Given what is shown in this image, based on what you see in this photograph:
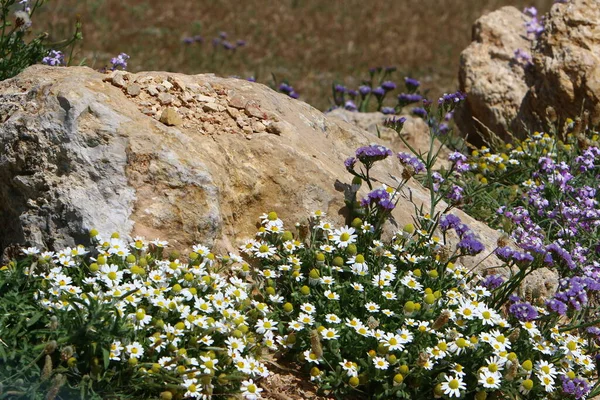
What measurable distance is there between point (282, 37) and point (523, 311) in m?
10.7

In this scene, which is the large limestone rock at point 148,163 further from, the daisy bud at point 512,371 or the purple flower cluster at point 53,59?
the daisy bud at point 512,371

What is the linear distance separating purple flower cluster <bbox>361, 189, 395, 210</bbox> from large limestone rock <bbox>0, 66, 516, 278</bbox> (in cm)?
17

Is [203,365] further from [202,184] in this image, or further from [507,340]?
[507,340]

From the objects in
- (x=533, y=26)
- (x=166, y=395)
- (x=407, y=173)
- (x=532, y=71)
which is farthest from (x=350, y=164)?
(x=533, y=26)

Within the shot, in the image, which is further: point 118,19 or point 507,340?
point 118,19

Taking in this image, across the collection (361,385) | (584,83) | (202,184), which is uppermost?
(584,83)

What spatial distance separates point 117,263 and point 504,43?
522cm

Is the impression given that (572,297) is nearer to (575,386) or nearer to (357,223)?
(575,386)

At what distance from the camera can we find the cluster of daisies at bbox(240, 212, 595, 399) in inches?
146

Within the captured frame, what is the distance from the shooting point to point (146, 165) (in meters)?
4.05

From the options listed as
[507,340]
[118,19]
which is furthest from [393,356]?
[118,19]

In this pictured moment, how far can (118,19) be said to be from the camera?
1356cm

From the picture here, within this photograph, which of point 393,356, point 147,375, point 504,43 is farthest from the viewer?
point 504,43

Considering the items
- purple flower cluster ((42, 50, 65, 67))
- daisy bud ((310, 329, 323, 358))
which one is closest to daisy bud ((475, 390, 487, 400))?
daisy bud ((310, 329, 323, 358))
